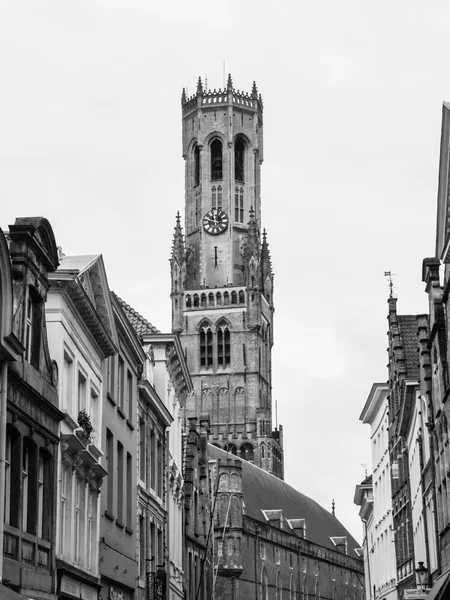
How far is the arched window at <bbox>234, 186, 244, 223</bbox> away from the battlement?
12.6 m

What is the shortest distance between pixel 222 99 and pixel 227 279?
26597mm

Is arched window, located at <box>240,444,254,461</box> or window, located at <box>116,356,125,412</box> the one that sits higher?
arched window, located at <box>240,444,254,461</box>

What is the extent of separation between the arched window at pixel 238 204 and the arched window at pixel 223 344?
15.6m

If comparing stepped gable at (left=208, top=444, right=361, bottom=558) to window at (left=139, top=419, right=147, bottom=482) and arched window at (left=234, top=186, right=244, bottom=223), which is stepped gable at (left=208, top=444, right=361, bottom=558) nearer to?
arched window at (left=234, top=186, right=244, bottom=223)

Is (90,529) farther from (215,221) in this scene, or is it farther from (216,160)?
(216,160)

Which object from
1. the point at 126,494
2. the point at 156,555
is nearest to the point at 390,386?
the point at 156,555

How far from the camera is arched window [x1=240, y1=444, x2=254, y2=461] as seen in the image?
146m

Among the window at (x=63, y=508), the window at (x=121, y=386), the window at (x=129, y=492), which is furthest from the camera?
the window at (x=129, y=492)

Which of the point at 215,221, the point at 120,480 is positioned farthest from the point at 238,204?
the point at 120,480

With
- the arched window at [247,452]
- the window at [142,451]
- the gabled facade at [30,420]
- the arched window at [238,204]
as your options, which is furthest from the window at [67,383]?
the arched window at [238,204]

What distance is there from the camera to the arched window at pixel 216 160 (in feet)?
528

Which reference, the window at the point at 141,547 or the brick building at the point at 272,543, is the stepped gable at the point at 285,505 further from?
the window at the point at 141,547

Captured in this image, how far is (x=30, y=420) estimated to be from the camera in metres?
25.8

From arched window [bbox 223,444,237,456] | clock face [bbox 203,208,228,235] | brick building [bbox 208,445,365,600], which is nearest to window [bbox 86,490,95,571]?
brick building [bbox 208,445,365,600]
